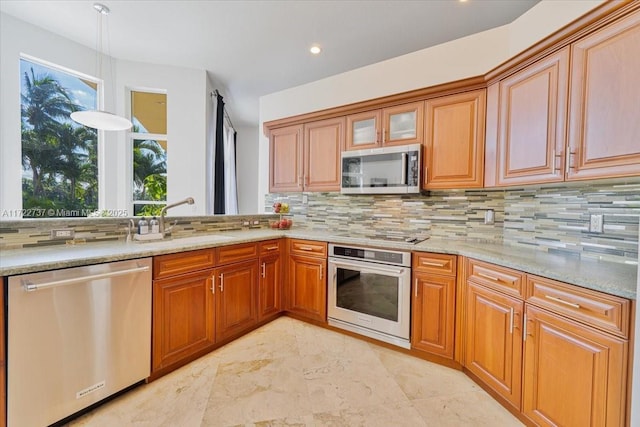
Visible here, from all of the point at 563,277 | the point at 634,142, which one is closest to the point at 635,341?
the point at 563,277

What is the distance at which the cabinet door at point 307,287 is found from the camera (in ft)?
8.70

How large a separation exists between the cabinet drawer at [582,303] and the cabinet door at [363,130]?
1.74 metres

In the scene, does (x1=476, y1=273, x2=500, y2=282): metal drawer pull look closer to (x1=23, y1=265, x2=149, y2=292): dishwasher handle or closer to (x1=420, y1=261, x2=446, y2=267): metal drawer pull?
(x1=420, y1=261, x2=446, y2=267): metal drawer pull

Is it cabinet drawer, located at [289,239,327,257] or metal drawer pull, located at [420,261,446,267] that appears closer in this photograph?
metal drawer pull, located at [420,261,446,267]

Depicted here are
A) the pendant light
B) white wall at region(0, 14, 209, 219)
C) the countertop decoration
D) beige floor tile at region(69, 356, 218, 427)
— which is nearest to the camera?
beige floor tile at region(69, 356, 218, 427)

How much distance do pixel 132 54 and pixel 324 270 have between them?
378cm

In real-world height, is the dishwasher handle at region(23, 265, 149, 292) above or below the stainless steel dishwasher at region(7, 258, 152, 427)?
above

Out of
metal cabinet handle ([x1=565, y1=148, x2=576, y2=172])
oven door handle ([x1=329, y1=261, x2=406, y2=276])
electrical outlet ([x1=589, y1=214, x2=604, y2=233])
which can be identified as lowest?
oven door handle ([x1=329, y1=261, x2=406, y2=276])

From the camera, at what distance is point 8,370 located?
49.6 inches

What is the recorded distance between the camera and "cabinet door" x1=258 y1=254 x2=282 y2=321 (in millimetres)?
2645

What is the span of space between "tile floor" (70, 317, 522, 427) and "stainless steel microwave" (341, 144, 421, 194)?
1445mm

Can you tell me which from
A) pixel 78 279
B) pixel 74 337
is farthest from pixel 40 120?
pixel 74 337

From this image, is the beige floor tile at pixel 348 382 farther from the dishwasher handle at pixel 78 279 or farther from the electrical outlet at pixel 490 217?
the electrical outlet at pixel 490 217

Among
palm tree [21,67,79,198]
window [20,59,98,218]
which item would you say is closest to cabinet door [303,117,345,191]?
window [20,59,98,218]
